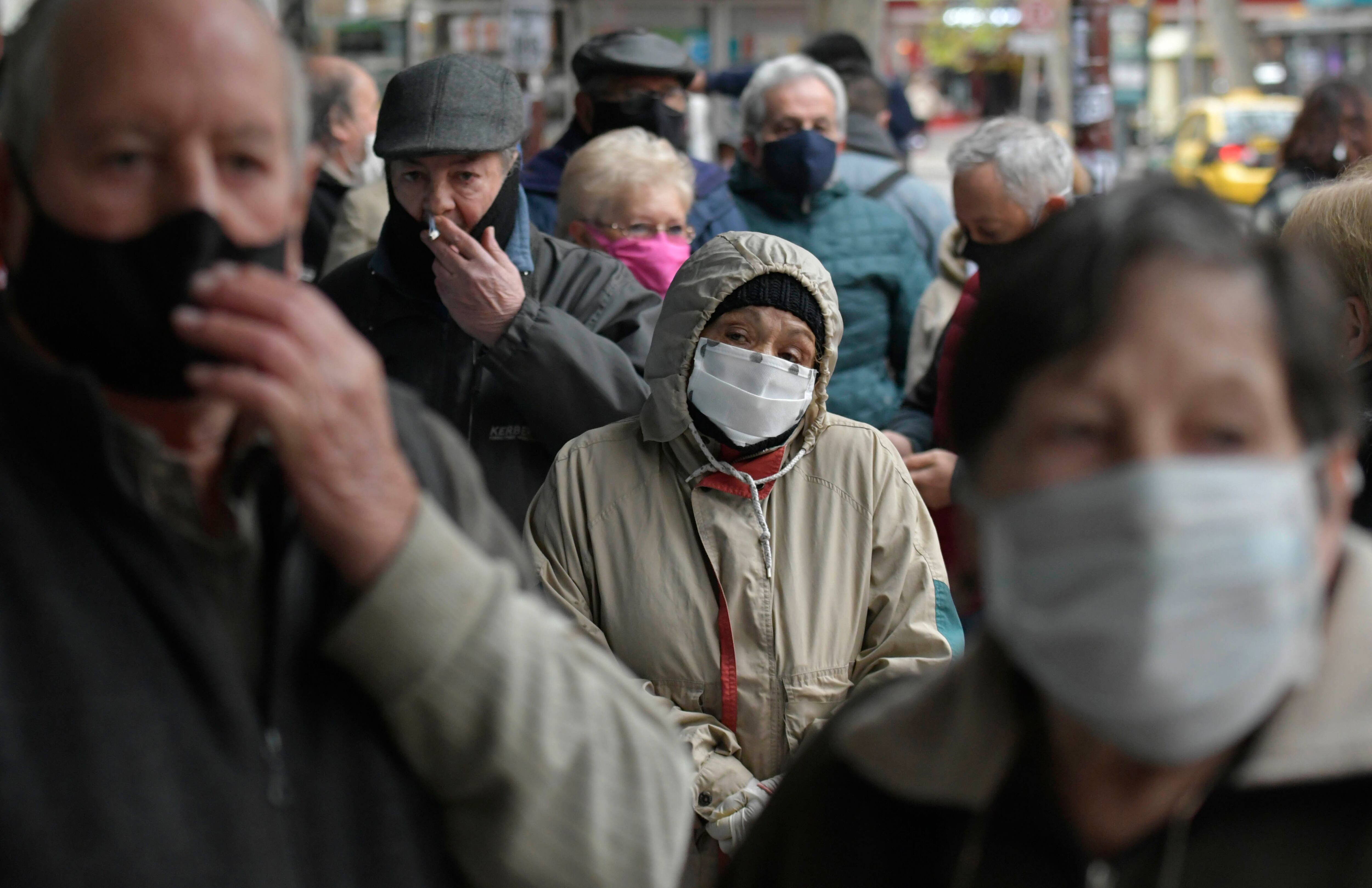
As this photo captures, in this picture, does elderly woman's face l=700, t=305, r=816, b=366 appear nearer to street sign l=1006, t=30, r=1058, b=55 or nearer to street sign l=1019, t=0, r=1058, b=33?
street sign l=1006, t=30, r=1058, b=55

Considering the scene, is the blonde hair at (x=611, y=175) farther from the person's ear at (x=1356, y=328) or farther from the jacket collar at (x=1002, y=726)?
the jacket collar at (x=1002, y=726)

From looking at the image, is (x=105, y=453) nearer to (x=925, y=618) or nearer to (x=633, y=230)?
(x=925, y=618)

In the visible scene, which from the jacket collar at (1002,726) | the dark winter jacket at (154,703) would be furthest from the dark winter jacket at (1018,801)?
the dark winter jacket at (154,703)

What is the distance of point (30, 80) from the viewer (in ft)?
4.70

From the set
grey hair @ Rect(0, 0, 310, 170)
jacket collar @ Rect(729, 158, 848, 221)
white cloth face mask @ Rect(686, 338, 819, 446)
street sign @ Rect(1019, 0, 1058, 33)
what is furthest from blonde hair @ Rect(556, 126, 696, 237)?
street sign @ Rect(1019, 0, 1058, 33)

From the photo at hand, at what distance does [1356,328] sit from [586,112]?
12.1ft

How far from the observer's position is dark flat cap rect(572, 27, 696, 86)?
19.0 feet

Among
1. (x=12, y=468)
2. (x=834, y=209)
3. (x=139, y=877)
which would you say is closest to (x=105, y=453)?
(x=12, y=468)

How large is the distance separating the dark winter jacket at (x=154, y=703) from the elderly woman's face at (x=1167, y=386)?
0.70m

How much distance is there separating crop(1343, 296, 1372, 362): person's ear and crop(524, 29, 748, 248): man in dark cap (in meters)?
3.01

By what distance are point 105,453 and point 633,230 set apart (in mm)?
3444

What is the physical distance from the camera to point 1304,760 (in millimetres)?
1372

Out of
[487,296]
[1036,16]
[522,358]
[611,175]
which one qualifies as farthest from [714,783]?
[1036,16]

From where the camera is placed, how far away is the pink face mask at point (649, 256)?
181 inches
